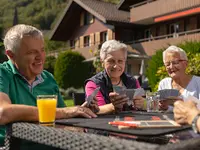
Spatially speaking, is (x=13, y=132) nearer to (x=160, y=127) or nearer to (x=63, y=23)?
(x=160, y=127)

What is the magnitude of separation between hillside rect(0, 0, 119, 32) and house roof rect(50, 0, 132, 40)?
34.1m

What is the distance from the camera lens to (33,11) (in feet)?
217

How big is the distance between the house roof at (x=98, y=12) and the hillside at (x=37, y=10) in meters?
34.1

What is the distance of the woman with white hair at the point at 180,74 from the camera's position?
3.58 metres

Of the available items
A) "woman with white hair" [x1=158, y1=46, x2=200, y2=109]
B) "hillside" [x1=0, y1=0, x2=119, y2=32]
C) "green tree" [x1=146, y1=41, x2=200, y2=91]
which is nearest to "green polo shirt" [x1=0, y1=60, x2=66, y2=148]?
"woman with white hair" [x1=158, y1=46, x2=200, y2=109]

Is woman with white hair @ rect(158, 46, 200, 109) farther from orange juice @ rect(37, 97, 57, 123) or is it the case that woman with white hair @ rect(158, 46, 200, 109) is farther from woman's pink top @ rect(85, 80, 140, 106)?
orange juice @ rect(37, 97, 57, 123)

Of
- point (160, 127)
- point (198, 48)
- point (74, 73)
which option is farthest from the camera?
point (74, 73)

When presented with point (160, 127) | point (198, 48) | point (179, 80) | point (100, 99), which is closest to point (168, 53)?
point (179, 80)

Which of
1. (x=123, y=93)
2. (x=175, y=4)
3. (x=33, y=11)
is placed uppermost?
(x=33, y=11)

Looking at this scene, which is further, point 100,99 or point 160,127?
point 100,99

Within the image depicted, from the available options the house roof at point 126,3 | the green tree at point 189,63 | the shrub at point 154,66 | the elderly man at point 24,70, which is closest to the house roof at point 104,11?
the house roof at point 126,3

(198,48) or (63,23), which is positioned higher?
(63,23)

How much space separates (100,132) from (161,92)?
3.56 ft

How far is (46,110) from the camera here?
1866 millimetres
